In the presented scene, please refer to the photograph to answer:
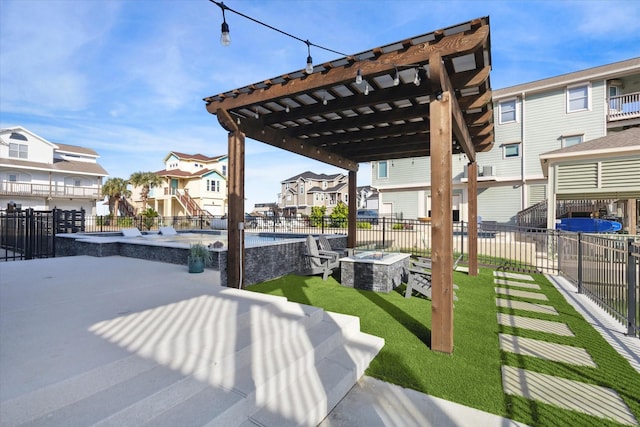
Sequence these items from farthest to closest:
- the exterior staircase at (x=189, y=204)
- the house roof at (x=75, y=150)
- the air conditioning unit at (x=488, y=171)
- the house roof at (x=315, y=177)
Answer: the house roof at (x=315, y=177), the exterior staircase at (x=189, y=204), the house roof at (x=75, y=150), the air conditioning unit at (x=488, y=171)

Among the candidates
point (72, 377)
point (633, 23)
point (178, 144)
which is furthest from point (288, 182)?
point (72, 377)

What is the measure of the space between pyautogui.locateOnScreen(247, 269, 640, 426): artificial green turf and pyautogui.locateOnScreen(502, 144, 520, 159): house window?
1577 cm

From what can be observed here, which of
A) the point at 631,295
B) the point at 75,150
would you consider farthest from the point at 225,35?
the point at 75,150

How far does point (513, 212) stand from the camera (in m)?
18.8

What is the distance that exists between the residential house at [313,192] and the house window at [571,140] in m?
29.0

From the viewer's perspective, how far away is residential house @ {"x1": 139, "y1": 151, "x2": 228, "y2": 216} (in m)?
31.7

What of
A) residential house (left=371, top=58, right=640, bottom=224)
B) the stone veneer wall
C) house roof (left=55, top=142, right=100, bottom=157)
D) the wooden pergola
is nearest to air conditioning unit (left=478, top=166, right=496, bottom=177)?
residential house (left=371, top=58, right=640, bottom=224)

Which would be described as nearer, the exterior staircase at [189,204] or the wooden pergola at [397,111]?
the wooden pergola at [397,111]

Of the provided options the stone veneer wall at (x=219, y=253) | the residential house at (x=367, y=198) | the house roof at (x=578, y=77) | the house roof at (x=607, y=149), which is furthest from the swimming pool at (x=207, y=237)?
the residential house at (x=367, y=198)

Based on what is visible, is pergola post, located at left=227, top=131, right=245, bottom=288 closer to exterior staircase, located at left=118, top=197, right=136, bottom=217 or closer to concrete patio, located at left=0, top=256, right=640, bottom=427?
concrete patio, located at left=0, top=256, right=640, bottom=427

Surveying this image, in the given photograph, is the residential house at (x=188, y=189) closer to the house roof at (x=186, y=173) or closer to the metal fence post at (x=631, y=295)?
the house roof at (x=186, y=173)

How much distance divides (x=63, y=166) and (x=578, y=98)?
3956cm

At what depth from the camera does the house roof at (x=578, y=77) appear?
620 inches

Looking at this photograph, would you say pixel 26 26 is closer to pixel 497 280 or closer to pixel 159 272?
pixel 159 272
